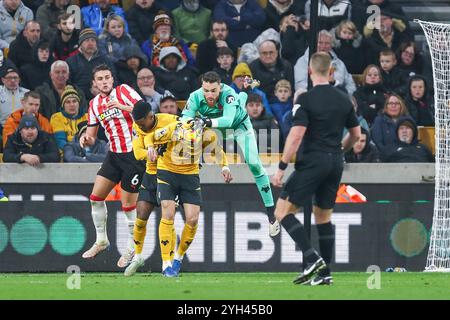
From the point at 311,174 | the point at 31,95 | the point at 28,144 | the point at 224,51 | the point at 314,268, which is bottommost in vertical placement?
the point at 314,268

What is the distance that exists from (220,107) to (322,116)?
3.49 metres

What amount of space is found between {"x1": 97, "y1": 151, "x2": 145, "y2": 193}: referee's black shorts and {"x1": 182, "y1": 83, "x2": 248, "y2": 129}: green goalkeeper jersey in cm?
101

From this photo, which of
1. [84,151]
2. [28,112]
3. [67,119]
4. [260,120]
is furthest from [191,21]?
[28,112]

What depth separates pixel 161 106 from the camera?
18781 millimetres

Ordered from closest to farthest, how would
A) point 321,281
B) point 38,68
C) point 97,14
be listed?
point 321,281 → point 38,68 → point 97,14

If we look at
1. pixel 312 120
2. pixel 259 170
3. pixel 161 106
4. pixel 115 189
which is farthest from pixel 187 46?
pixel 312 120

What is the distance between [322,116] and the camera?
12.0 m

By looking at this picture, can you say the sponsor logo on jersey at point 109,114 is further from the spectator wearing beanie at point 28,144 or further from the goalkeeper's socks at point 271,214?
the spectator wearing beanie at point 28,144

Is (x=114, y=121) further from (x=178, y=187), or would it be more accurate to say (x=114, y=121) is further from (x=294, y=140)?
(x=294, y=140)

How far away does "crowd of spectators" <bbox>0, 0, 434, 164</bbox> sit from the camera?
18.8m

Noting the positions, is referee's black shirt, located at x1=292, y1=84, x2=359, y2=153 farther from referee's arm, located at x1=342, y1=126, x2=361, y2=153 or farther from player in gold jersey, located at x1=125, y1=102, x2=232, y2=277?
player in gold jersey, located at x1=125, y1=102, x2=232, y2=277

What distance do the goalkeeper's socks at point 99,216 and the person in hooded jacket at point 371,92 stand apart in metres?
5.39

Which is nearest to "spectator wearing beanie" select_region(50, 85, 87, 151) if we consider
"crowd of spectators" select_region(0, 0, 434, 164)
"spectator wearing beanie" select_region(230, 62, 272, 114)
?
"crowd of spectators" select_region(0, 0, 434, 164)

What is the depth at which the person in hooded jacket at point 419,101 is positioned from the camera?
19.9m
